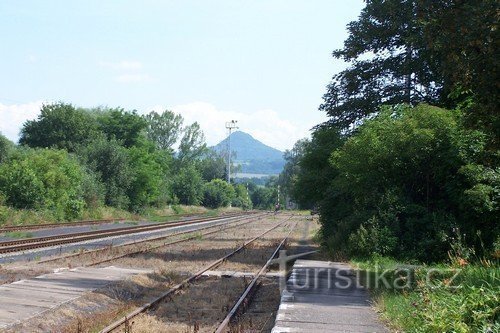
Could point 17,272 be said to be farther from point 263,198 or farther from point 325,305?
point 263,198

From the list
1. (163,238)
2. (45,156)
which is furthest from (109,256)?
(45,156)

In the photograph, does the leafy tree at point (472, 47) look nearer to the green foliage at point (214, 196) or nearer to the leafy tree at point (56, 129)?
the leafy tree at point (56, 129)

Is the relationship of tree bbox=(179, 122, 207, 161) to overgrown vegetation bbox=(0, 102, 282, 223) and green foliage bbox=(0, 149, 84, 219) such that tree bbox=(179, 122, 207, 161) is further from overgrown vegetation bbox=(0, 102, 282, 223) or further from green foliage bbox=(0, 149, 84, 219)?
green foliage bbox=(0, 149, 84, 219)

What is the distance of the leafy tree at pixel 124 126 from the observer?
76.7 metres

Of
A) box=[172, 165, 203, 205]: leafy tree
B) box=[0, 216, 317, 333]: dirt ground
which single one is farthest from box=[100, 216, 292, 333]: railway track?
box=[172, 165, 203, 205]: leafy tree

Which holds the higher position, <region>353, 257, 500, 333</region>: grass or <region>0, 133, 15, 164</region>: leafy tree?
<region>0, 133, 15, 164</region>: leafy tree

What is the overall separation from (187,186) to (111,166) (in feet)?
132

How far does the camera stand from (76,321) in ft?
35.5

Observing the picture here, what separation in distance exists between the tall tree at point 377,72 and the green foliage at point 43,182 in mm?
22225

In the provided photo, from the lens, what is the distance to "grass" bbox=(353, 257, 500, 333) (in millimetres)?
7566

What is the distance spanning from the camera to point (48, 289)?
43.7 feet

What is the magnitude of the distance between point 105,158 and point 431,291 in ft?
181

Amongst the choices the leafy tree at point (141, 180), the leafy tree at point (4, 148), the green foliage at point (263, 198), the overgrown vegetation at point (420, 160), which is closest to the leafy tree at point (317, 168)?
the overgrown vegetation at point (420, 160)

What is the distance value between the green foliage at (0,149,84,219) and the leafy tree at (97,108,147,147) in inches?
948
